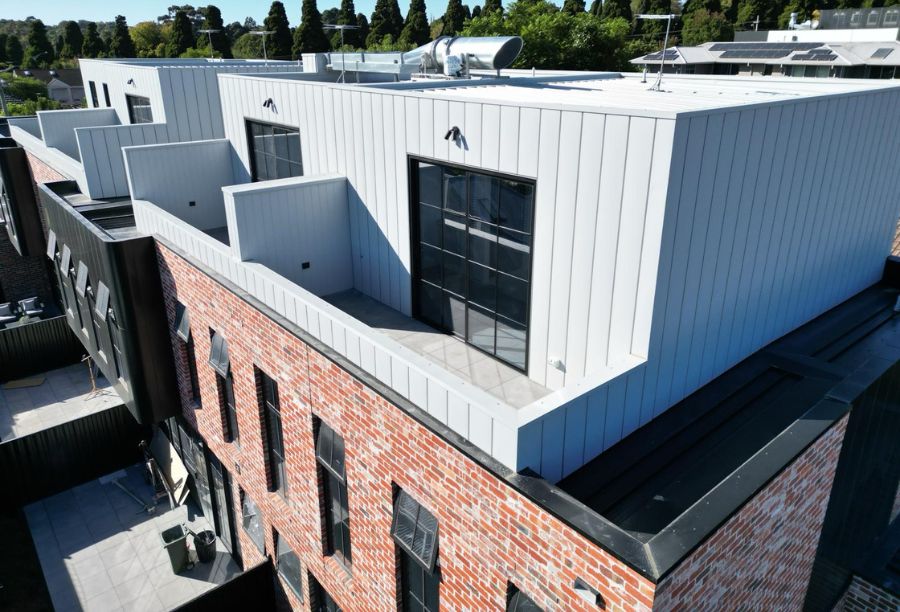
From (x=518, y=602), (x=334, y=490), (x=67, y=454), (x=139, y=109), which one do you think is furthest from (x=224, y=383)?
(x=139, y=109)

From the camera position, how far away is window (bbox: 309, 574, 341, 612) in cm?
1043

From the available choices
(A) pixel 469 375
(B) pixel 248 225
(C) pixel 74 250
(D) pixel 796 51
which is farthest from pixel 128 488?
(D) pixel 796 51

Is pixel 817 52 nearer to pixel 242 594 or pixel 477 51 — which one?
pixel 477 51

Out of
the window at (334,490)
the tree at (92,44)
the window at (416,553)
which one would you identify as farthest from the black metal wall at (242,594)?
the tree at (92,44)

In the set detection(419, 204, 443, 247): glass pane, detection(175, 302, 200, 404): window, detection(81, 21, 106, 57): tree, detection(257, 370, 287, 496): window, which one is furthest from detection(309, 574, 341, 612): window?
detection(81, 21, 106, 57): tree

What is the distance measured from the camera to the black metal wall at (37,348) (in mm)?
19984

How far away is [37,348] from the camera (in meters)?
20.5

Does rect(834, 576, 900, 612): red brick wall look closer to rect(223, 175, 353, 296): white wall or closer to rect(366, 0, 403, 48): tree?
rect(223, 175, 353, 296): white wall

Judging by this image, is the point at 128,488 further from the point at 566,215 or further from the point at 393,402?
the point at 566,215

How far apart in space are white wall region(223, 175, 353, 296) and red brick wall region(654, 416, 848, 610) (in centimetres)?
767

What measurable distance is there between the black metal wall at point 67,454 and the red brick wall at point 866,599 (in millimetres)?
16870

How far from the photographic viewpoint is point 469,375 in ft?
27.0

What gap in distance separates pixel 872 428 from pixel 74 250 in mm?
15794

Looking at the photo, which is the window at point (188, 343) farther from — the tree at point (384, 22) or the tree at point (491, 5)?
the tree at point (384, 22)
